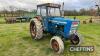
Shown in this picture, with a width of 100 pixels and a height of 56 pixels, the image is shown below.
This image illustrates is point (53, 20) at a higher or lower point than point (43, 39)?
higher

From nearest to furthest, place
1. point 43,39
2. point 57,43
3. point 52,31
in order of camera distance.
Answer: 1. point 57,43
2. point 52,31
3. point 43,39

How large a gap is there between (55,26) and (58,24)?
1.59 ft

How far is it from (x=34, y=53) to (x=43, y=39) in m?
2.18

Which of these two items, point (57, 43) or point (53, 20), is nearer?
point (57, 43)

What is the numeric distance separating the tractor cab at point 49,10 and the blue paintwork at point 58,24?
12.1 inches

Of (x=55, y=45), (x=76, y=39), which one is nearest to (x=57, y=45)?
(x=55, y=45)

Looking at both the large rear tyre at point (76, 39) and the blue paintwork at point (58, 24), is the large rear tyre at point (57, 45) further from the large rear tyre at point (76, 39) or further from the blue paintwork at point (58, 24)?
the large rear tyre at point (76, 39)

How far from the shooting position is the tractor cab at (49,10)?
10680 millimetres

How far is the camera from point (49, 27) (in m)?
10.8

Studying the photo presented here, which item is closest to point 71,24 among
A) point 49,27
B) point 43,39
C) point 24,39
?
point 49,27

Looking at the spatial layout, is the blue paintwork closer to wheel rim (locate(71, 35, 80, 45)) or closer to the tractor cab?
the tractor cab

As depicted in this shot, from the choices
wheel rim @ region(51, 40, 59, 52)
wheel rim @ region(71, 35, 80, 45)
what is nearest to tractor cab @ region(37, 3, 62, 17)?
wheel rim @ region(71, 35, 80, 45)

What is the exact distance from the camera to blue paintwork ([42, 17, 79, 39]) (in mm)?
9250

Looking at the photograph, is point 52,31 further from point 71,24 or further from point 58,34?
point 71,24
